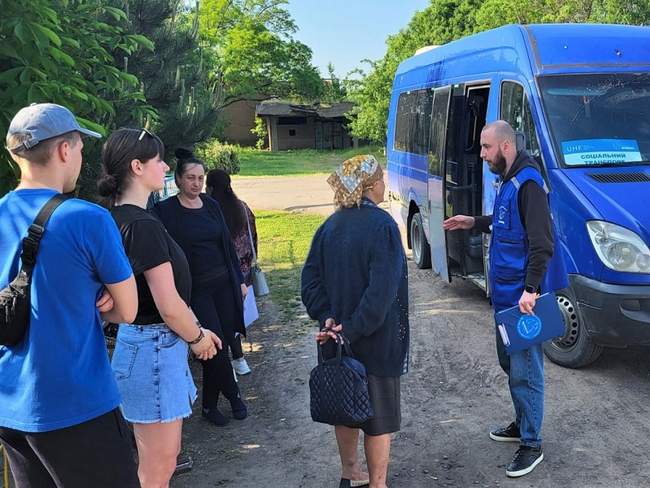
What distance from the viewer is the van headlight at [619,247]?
4.23 meters

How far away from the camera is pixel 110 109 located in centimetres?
362

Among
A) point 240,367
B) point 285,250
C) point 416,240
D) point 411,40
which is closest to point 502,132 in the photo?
point 240,367

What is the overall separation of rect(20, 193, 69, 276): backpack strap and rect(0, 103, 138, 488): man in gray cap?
14 millimetres

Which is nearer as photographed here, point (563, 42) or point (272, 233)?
point (563, 42)

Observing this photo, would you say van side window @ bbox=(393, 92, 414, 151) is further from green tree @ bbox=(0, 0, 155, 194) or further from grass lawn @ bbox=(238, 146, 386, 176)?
grass lawn @ bbox=(238, 146, 386, 176)

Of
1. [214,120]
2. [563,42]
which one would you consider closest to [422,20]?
[214,120]

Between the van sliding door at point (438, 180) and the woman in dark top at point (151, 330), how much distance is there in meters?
4.49

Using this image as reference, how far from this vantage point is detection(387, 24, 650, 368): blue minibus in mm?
4324

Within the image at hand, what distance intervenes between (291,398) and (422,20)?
27.3 meters

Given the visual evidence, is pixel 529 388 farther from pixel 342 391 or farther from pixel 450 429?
pixel 342 391

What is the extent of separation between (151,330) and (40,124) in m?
1.03

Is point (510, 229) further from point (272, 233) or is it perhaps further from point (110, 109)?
point (272, 233)

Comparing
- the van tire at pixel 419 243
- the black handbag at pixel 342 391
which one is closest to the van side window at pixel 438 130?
the van tire at pixel 419 243

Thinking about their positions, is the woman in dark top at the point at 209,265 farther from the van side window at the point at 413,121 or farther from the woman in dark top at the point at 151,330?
the van side window at the point at 413,121
